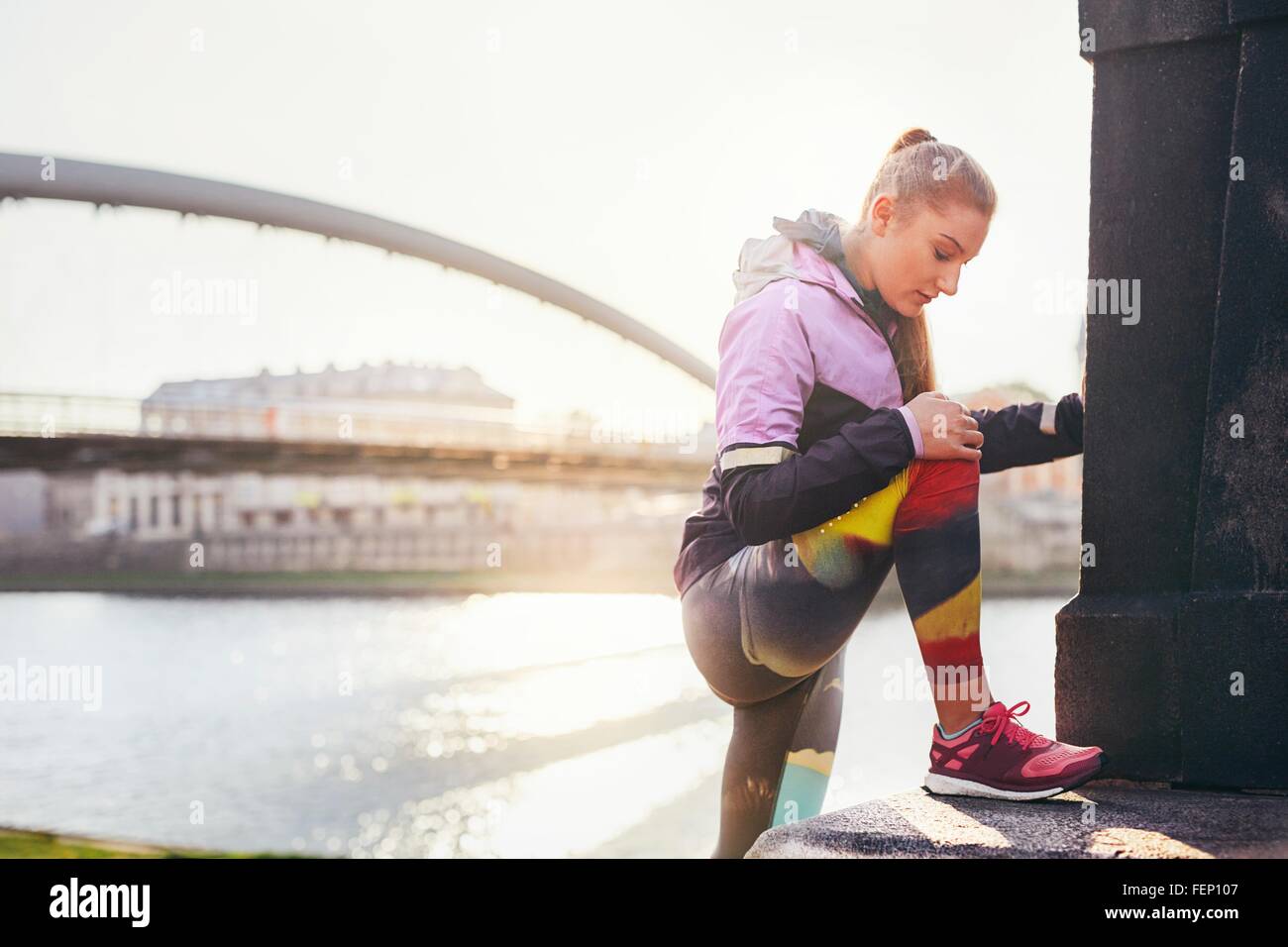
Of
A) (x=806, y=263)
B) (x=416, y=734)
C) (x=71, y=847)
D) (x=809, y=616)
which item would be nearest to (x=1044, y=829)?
(x=809, y=616)

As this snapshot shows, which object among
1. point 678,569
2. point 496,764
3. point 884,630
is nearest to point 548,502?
point 884,630

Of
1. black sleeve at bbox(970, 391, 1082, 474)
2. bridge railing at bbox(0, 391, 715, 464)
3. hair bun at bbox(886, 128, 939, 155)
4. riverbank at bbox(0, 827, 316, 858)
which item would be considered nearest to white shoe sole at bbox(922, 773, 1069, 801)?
black sleeve at bbox(970, 391, 1082, 474)

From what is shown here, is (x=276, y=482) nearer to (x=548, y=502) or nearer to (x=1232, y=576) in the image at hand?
(x=548, y=502)

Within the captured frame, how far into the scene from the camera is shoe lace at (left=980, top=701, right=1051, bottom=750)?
84.7 inches

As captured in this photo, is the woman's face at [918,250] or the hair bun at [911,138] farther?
the hair bun at [911,138]

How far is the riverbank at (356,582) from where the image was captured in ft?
125

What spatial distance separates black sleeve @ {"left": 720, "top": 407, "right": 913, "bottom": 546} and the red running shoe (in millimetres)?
477

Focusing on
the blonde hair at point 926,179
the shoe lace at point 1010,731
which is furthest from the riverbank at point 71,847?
the blonde hair at point 926,179

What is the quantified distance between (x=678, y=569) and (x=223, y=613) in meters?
39.3

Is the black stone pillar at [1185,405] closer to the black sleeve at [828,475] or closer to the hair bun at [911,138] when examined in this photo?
→ the hair bun at [911,138]

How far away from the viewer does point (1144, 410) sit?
2.49m

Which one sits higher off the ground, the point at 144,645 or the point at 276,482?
the point at 276,482

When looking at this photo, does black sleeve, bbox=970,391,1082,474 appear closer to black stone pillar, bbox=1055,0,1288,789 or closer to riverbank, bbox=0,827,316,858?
black stone pillar, bbox=1055,0,1288,789

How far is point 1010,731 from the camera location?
2160 mm
